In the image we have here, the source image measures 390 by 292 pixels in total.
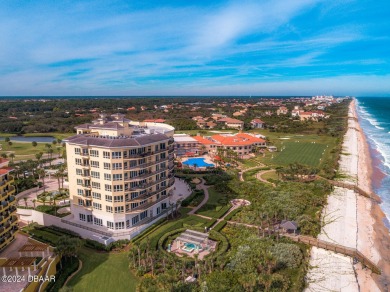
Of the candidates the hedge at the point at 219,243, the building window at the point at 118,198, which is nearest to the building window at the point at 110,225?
the building window at the point at 118,198

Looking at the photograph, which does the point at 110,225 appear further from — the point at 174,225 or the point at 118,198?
the point at 174,225

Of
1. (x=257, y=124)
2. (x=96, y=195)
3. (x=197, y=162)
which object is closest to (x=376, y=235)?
(x=96, y=195)

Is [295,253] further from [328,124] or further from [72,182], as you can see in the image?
[328,124]

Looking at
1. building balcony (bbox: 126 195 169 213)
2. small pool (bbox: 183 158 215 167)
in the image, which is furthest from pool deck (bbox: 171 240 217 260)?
small pool (bbox: 183 158 215 167)

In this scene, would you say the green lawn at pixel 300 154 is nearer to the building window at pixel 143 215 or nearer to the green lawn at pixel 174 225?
the green lawn at pixel 174 225

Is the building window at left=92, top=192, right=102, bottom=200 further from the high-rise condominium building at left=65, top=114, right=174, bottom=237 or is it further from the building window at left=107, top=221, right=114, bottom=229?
the building window at left=107, top=221, right=114, bottom=229

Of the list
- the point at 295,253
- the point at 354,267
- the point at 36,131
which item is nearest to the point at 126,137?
the point at 295,253
